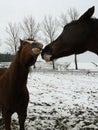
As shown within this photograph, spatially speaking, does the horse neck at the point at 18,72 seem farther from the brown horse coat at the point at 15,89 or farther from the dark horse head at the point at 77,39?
the dark horse head at the point at 77,39

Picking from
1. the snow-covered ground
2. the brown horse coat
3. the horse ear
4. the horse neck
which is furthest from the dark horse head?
the snow-covered ground

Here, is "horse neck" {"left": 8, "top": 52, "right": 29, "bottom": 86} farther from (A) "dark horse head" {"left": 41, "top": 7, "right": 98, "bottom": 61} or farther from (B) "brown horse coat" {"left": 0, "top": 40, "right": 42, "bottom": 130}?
(A) "dark horse head" {"left": 41, "top": 7, "right": 98, "bottom": 61}

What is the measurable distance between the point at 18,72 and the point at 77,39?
247cm

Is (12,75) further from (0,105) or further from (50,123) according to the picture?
(50,123)

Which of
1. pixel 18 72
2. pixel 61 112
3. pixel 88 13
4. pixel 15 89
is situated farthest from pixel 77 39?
pixel 61 112

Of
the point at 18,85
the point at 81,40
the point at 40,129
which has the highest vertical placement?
the point at 81,40

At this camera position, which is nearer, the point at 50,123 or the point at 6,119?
the point at 6,119

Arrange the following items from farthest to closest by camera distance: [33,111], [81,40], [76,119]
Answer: [33,111] → [76,119] → [81,40]

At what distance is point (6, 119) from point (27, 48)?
5.13 feet

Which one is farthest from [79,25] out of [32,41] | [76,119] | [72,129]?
[76,119]

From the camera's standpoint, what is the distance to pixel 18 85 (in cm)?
581

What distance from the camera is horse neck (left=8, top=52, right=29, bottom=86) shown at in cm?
560

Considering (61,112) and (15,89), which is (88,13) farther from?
(61,112)

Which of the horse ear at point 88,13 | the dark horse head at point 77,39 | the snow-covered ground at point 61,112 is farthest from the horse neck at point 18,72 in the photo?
the horse ear at point 88,13
